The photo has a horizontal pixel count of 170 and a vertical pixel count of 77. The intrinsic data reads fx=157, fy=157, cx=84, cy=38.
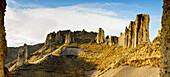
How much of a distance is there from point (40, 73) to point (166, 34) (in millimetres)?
30921

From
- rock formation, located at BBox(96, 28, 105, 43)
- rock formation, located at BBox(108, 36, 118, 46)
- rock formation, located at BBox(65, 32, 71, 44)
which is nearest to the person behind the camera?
rock formation, located at BBox(108, 36, 118, 46)

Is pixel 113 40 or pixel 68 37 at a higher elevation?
pixel 68 37

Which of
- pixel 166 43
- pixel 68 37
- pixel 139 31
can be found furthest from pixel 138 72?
pixel 68 37

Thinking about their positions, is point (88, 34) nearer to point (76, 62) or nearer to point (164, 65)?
point (76, 62)

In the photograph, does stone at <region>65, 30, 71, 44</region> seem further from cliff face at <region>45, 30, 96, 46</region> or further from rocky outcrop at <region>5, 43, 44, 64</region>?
rocky outcrop at <region>5, 43, 44, 64</region>

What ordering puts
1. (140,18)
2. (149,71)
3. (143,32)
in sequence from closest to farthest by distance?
(149,71), (143,32), (140,18)

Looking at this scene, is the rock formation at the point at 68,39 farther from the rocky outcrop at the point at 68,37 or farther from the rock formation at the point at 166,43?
the rock formation at the point at 166,43

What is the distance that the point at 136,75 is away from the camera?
17859 mm

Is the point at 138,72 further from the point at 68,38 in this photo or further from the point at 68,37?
the point at 68,37

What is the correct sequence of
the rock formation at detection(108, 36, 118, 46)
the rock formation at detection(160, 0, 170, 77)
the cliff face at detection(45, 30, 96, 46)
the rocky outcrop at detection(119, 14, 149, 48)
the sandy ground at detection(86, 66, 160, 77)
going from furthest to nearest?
the cliff face at detection(45, 30, 96, 46) → the rock formation at detection(108, 36, 118, 46) → the rocky outcrop at detection(119, 14, 149, 48) → the sandy ground at detection(86, 66, 160, 77) → the rock formation at detection(160, 0, 170, 77)

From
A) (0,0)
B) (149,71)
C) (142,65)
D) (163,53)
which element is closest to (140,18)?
(142,65)

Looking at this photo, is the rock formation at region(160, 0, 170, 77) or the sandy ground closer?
the rock formation at region(160, 0, 170, 77)

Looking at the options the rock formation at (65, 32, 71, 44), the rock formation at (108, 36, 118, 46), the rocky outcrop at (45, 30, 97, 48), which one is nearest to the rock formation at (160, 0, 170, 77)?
the rock formation at (108, 36, 118, 46)

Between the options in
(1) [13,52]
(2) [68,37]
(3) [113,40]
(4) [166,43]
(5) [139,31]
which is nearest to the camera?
(4) [166,43]
